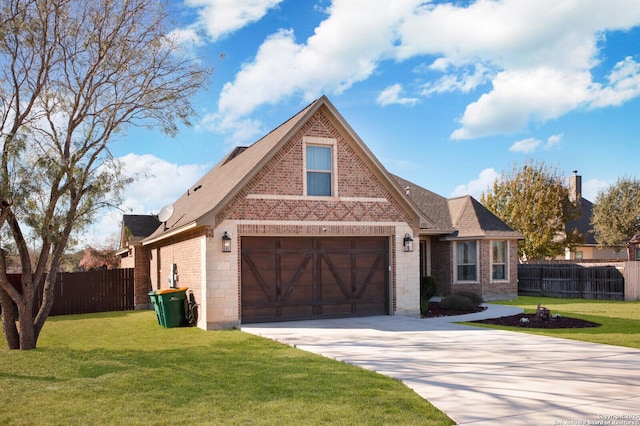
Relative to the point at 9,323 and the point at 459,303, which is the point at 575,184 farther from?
the point at 9,323

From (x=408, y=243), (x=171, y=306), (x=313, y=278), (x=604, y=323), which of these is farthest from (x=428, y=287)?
(x=171, y=306)

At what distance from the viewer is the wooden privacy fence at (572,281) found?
24.2 metres

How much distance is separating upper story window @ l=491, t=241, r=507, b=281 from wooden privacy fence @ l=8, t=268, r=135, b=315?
15.3 meters

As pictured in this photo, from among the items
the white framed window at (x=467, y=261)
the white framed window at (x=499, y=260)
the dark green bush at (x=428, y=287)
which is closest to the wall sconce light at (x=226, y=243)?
the dark green bush at (x=428, y=287)

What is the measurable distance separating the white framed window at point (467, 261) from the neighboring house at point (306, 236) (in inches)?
243

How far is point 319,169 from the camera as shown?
15.9m

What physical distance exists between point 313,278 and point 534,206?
26.7 metres

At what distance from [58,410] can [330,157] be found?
10.6 meters

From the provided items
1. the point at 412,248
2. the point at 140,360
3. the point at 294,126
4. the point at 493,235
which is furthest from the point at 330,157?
the point at 493,235

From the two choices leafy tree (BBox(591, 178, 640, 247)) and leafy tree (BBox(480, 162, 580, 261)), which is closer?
leafy tree (BBox(480, 162, 580, 261))

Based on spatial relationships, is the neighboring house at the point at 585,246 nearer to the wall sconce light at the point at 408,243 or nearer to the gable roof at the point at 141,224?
the wall sconce light at the point at 408,243

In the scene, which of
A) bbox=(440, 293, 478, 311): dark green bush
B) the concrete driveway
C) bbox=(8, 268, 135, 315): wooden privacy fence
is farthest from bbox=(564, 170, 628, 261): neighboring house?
the concrete driveway

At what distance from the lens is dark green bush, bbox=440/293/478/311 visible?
60.4 feet

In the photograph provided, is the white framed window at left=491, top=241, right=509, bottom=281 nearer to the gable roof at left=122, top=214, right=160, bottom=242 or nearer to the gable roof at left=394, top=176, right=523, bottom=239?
the gable roof at left=394, top=176, right=523, bottom=239
